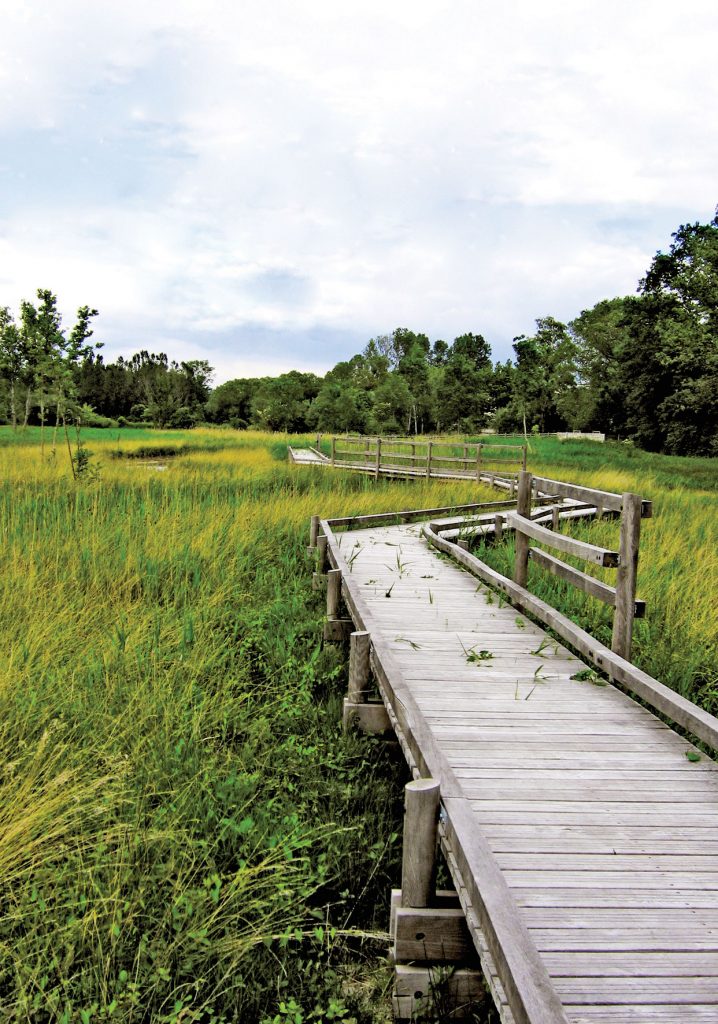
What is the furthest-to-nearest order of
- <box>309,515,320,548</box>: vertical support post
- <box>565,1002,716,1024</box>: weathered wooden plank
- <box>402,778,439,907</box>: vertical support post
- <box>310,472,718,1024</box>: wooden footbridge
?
<box>309,515,320,548</box>: vertical support post, <box>402,778,439,907</box>: vertical support post, <box>310,472,718,1024</box>: wooden footbridge, <box>565,1002,716,1024</box>: weathered wooden plank

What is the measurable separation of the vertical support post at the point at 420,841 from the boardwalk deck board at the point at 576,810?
100mm

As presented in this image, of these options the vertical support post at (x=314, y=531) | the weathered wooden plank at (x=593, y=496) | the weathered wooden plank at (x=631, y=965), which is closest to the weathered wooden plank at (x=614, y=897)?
the weathered wooden plank at (x=631, y=965)

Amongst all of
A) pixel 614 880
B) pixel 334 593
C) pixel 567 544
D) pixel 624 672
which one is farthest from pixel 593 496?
pixel 614 880

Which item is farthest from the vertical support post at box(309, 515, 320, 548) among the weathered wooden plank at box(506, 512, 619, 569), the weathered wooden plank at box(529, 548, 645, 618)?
the weathered wooden plank at box(529, 548, 645, 618)

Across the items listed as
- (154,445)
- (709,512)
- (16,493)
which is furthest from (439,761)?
(154,445)

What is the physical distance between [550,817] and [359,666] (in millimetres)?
2049

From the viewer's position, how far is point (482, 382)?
79.1m

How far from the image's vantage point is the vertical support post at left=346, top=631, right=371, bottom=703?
4.86 m

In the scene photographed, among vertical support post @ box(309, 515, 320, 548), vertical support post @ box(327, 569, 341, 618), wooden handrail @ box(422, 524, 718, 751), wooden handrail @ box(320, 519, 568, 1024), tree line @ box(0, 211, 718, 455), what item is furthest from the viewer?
tree line @ box(0, 211, 718, 455)

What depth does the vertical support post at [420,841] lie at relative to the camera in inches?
104

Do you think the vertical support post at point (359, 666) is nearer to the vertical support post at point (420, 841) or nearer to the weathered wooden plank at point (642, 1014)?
the vertical support post at point (420, 841)

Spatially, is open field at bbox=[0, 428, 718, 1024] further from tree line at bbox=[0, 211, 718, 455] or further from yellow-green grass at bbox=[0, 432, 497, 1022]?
tree line at bbox=[0, 211, 718, 455]

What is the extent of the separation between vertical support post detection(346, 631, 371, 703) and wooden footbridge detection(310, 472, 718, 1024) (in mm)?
12

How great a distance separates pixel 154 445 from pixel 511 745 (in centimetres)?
2547
